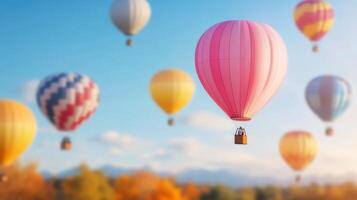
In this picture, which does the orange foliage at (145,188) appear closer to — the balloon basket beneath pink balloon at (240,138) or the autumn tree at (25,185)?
the autumn tree at (25,185)

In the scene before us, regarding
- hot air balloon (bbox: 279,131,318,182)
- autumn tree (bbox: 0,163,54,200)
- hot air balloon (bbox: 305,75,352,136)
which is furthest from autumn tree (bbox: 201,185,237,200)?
autumn tree (bbox: 0,163,54,200)

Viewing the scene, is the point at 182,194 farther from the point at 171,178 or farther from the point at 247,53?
the point at 247,53

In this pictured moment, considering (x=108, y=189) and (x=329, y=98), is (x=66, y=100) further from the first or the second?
(x=329, y=98)

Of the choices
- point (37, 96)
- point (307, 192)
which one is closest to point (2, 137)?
point (37, 96)

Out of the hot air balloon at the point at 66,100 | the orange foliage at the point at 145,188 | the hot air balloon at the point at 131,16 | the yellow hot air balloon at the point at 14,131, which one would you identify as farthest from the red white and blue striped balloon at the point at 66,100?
the orange foliage at the point at 145,188

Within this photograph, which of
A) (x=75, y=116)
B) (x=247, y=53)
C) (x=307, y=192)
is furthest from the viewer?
(x=307, y=192)

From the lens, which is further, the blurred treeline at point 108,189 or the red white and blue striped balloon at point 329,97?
the blurred treeline at point 108,189
